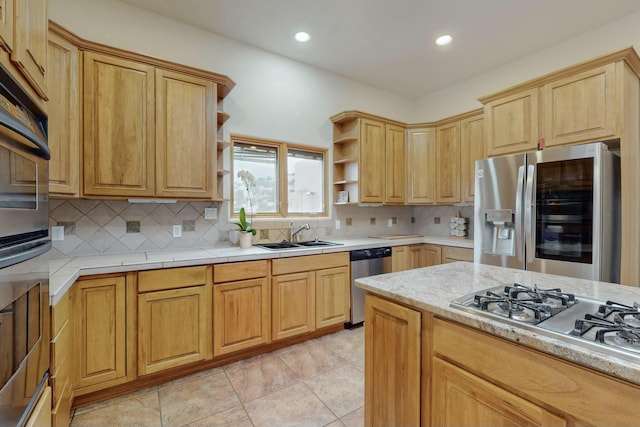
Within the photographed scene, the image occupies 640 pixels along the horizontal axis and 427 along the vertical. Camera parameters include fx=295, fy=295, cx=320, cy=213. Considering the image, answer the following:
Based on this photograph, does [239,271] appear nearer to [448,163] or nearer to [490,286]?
[490,286]

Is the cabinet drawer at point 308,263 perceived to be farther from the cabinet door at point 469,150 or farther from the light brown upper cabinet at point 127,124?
the cabinet door at point 469,150

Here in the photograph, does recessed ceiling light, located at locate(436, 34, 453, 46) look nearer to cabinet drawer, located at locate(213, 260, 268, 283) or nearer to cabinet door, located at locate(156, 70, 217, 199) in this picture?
cabinet door, located at locate(156, 70, 217, 199)

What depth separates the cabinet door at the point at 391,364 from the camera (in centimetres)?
124

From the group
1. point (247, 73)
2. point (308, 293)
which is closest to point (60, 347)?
point (308, 293)

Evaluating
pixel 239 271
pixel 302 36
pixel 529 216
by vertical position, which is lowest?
pixel 239 271

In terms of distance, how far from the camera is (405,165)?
13.2 ft

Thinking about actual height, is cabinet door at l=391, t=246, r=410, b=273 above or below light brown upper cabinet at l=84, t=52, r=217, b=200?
below

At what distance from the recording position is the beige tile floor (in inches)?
72.0

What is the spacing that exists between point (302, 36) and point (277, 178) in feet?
4.92

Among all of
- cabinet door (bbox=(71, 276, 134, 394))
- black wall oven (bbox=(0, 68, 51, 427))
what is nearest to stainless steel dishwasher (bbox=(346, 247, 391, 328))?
cabinet door (bbox=(71, 276, 134, 394))

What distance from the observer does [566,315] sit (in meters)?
1.03

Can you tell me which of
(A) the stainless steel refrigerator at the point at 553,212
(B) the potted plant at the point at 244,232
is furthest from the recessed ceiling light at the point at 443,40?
(B) the potted plant at the point at 244,232

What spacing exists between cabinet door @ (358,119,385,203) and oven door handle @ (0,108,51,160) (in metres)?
2.93

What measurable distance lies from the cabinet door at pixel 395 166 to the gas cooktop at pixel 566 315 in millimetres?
2629
